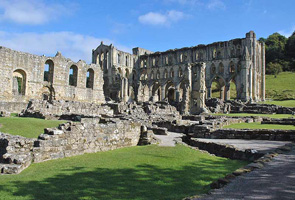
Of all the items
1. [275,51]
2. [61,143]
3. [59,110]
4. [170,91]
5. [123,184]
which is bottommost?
[123,184]

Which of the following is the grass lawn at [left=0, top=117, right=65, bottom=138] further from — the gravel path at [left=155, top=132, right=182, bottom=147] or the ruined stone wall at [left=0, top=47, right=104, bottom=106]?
the ruined stone wall at [left=0, top=47, right=104, bottom=106]

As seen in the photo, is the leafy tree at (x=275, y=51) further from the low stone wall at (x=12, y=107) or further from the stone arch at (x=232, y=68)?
the low stone wall at (x=12, y=107)

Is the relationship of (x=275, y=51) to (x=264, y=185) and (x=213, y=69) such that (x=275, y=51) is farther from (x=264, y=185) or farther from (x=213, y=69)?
(x=264, y=185)

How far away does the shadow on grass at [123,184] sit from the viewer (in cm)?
479

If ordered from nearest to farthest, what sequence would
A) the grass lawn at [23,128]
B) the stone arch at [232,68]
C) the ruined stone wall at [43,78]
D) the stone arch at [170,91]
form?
the grass lawn at [23,128] → the ruined stone wall at [43,78] → the stone arch at [232,68] → the stone arch at [170,91]

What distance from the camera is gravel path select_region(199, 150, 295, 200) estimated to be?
14.3 feet

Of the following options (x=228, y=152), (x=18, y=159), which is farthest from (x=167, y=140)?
(x=18, y=159)

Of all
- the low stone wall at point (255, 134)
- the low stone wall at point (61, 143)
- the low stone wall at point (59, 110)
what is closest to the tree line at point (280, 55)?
the low stone wall at point (59, 110)

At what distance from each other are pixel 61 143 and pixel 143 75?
56.8m

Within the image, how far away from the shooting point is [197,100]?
108 ft

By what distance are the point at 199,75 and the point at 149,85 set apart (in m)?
29.2

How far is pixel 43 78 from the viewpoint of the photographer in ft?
102

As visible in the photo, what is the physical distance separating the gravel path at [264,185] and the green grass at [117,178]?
1.87 ft

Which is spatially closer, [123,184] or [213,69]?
[123,184]
